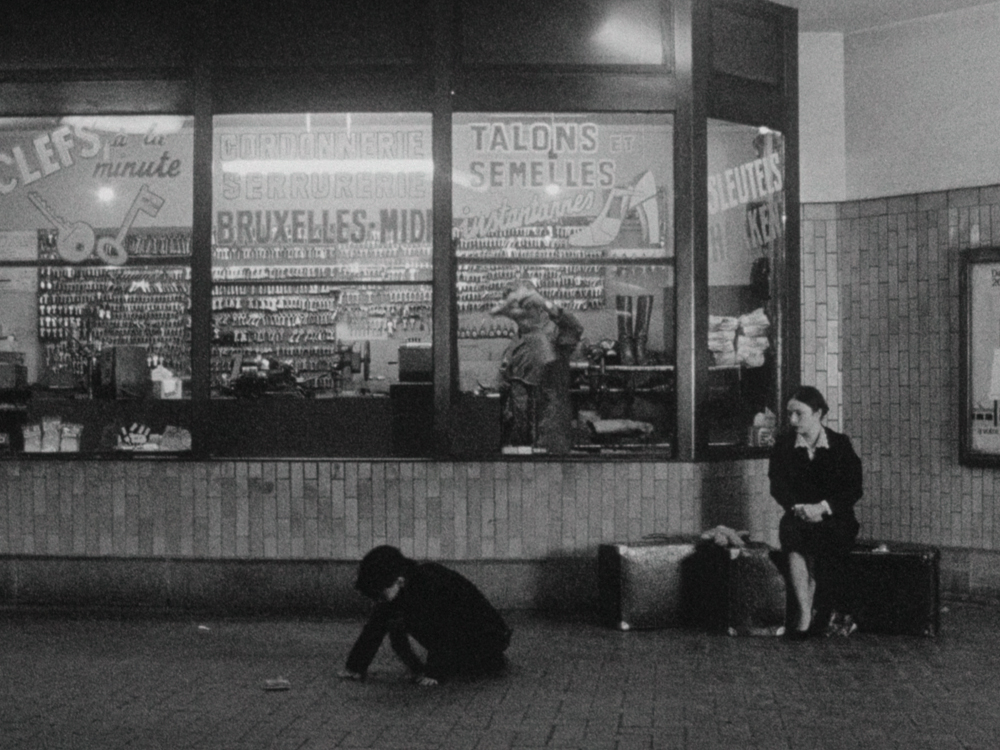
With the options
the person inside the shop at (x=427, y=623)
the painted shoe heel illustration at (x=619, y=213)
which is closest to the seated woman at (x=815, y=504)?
the painted shoe heel illustration at (x=619, y=213)

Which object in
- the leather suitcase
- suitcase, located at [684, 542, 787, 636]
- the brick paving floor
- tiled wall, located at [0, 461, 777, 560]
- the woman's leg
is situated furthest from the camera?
tiled wall, located at [0, 461, 777, 560]

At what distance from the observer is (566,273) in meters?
11.6

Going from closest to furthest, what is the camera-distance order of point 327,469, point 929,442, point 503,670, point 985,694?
point 985,694
point 503,670
point 327,469
point 929,442

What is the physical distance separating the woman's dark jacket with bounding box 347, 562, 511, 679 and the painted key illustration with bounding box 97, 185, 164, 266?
13.6ft

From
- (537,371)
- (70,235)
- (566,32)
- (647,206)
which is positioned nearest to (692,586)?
(537,371)

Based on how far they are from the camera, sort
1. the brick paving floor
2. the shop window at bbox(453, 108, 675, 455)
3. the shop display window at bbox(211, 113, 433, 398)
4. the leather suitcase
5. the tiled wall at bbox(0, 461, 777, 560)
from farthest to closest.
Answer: the shop display window at bbox(211, 113, 433, 398) → the shop window at bbox(453, 108, 675, 455) → the tiled wall at bbox(0, 461, 777, 560) → the leather suitcase → the brick paving floor

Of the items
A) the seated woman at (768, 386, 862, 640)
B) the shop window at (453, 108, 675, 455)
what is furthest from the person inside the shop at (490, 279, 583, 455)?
the seated woman at (768, 386, 862, 640)

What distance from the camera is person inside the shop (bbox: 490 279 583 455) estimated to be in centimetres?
→ 1138

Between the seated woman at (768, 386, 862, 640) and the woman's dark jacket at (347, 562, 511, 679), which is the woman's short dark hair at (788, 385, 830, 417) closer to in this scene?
the seated woman at (768, 386, 862, 640)

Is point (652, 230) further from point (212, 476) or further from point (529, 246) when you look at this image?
point (212, 476)

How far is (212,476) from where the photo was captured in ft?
37.0

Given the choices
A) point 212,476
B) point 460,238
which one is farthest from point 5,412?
point 460,238

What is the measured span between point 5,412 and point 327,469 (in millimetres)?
2453

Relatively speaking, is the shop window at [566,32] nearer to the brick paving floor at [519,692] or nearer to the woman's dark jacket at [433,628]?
the brick paving floor at [519,692]
